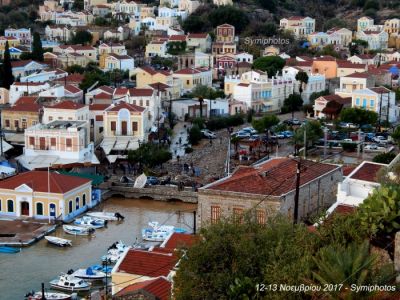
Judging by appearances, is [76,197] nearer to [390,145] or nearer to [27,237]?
[27,237]

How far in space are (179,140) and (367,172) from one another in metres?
18.9

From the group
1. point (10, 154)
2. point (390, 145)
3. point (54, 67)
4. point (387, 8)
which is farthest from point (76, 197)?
point (387, 8)

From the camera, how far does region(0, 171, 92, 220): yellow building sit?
23125mm

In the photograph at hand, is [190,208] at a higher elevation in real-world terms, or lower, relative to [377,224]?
lower

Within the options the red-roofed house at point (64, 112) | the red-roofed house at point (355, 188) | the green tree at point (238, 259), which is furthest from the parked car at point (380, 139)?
the green tree at point (238, 259)

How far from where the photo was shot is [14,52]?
54.4 meters

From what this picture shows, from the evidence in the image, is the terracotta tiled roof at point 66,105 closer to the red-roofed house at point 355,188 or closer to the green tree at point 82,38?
the red-roofed house at point 355,188

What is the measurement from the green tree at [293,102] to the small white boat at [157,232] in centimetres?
2135

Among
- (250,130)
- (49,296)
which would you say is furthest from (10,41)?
(49,296)

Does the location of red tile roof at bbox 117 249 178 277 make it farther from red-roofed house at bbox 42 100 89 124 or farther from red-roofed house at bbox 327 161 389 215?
red-roofed house at bbox 42 100 89 124

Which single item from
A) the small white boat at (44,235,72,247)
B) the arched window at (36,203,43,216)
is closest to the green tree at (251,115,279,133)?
the arched window at (36,203,43,216)

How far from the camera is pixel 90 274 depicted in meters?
17.8

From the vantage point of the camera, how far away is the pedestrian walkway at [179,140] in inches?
1266

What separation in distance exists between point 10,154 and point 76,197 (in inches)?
312
